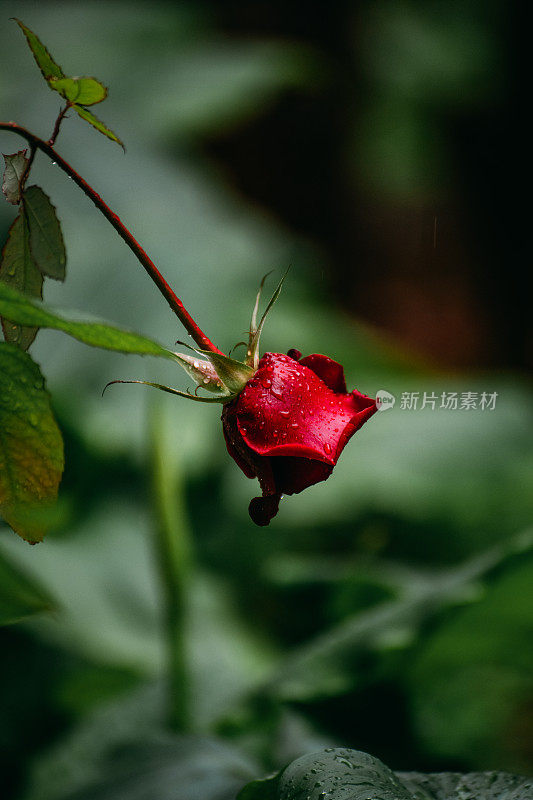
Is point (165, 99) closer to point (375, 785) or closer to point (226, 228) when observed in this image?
point (226, 228)

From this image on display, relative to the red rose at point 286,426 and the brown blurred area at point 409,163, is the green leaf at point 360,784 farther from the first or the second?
the brown blurred area at point 409,163

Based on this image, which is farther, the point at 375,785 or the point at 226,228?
the point at 226,228

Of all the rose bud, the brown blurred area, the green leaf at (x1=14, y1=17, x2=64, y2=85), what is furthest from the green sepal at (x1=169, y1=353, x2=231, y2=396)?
the brown blurred area

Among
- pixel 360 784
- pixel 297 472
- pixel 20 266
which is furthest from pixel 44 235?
pixel 360 784

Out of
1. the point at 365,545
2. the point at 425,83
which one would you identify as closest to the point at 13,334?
the point at 365,545

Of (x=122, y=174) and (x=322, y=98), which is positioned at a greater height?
(x=322, y=98)

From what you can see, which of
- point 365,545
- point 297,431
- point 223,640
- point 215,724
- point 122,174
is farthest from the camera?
point 122,174
